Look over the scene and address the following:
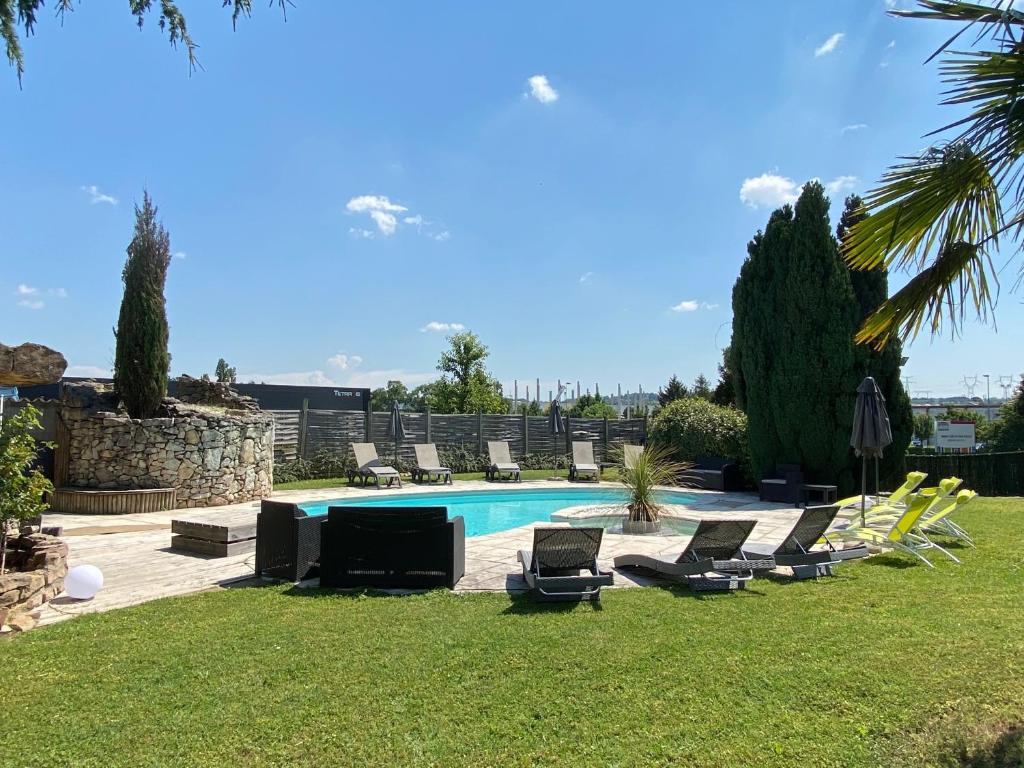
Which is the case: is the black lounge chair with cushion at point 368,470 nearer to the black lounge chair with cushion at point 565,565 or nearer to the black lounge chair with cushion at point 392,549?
the black lounge chair with cushion at point 392,549

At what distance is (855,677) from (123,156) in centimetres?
1081

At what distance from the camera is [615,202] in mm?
13258

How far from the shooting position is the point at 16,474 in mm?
4555

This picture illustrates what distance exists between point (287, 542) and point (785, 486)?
953 centimetres

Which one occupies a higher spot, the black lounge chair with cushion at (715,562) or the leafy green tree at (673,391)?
the leafy green tree at (673,391)

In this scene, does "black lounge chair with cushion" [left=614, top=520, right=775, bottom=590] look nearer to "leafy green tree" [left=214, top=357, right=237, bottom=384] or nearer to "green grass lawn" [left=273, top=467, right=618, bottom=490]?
"green grass lawn" [left=273, top=467, right=618, bottom=490]

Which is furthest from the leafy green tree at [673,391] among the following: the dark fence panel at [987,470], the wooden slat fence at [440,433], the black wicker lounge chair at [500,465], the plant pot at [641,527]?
the plant pot at [641,527]

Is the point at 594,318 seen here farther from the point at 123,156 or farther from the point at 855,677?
the point at 855,677

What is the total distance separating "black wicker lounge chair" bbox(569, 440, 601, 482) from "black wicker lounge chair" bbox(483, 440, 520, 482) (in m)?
1.49

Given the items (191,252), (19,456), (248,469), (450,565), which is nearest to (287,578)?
(450,565)

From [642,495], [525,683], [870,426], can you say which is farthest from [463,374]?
[525,683]

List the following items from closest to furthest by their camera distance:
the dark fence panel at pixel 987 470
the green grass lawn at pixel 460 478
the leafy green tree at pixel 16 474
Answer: the leafy green tree at pixel 16 474
the dark fence panel at pixel 987 470
the green grass lawn at pixel 460 478

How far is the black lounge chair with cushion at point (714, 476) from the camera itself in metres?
14.1

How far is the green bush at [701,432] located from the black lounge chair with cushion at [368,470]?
22.0 feet
